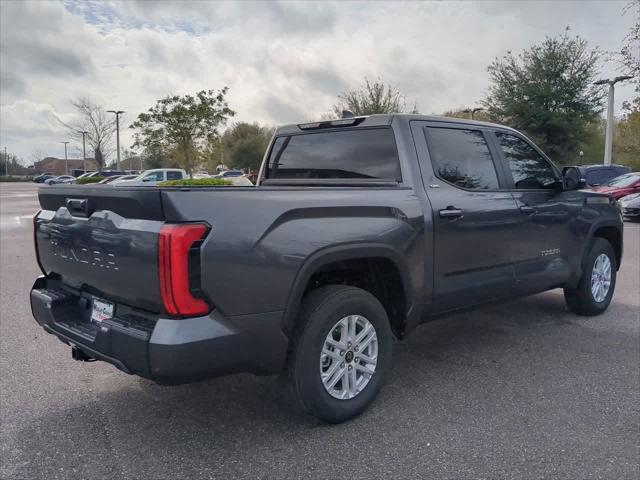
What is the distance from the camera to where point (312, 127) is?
4.65 metres

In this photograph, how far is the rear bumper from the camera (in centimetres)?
264

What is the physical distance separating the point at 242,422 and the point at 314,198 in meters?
1.44

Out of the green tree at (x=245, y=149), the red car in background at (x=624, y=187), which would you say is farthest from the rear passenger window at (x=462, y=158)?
the green tree at (x=245, y=149)

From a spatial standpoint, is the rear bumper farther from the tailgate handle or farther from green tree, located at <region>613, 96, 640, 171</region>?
green tree, located at <region>613, 96, 640, 171</region>

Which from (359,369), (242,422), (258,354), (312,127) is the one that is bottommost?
(242,422)

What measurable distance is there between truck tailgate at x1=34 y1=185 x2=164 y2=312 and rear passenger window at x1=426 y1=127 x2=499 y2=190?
2.17m

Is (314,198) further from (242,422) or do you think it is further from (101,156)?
(101,156)

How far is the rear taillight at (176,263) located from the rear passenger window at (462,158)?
6.72ft

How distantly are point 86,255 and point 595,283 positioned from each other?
4.89 m

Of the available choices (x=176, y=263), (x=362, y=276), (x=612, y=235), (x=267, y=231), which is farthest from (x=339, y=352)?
(x=612, y=235)

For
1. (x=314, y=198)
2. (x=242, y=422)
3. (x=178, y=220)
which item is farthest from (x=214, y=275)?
(x=242, y=422)

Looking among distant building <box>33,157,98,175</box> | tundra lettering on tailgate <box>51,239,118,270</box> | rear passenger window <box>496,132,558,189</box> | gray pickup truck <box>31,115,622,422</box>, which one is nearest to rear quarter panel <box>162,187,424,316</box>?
gray pickup truck <box>31,115,622,422</box>

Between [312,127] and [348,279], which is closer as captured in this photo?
[348,279]

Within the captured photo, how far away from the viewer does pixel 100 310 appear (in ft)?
10.2
